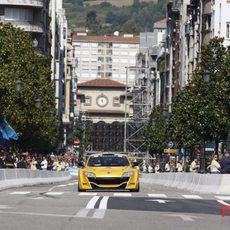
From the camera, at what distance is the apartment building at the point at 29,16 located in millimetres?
121188

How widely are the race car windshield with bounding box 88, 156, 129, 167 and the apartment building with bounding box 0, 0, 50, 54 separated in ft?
244

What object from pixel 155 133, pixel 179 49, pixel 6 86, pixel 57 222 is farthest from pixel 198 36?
pixel 57 222

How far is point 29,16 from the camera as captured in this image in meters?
124

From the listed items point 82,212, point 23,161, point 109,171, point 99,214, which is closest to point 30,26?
point 23,161

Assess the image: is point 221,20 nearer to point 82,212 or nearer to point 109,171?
point 109,171

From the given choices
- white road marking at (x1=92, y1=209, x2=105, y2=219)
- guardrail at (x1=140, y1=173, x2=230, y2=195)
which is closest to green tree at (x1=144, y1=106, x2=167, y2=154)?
guardrail at (x1=140, y1=173, x2=230, y2=195)

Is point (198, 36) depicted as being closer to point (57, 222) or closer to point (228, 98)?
point (228, 98)

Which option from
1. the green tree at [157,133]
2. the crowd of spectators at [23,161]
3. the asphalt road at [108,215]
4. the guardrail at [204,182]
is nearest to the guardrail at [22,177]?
the crowd of spectators at [23,161]

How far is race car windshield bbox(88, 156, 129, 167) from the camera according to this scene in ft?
144

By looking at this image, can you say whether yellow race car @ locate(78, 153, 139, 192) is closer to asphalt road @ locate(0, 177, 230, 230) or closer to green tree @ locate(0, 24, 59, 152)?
asphalt road @ locate(0, 177, 230, 230)

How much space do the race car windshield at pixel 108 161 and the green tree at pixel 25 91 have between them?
29644 mm

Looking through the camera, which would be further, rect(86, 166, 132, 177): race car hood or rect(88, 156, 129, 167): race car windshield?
rect(88, 156, 129, 167): race car windshield

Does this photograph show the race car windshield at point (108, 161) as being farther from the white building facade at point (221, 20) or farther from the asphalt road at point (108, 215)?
the white building facade at point (221, 20)

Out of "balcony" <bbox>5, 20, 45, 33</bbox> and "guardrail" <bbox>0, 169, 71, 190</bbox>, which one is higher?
"balcony" <bbox>5, 20, 45, 33</bbox>
